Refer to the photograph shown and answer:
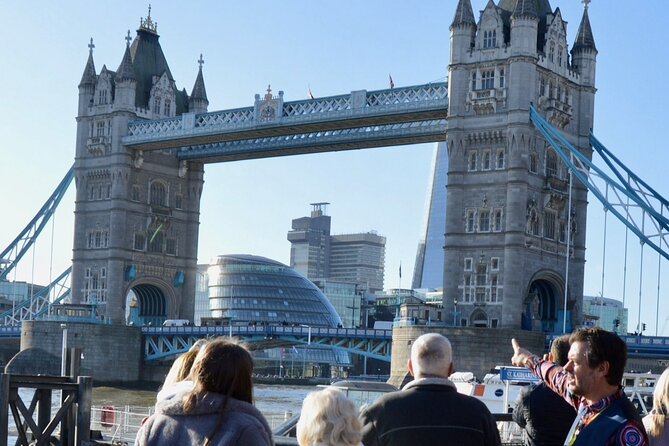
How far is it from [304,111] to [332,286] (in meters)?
110

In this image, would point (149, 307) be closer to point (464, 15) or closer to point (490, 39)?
point (464, 15)

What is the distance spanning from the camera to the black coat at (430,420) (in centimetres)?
819

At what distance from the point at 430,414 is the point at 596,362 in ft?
3.95

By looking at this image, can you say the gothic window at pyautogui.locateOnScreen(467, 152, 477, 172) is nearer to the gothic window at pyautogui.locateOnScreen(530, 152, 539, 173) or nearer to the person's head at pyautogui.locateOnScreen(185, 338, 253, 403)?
the gothic window at pyautogui.locateOnScreen(530, 152, 539, 173)

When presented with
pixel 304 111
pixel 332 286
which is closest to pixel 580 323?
pixel 304 111

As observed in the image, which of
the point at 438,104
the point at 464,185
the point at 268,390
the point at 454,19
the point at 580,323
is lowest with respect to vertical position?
the point at 268,390

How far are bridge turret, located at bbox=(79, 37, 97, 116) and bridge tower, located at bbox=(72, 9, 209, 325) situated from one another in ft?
0.20

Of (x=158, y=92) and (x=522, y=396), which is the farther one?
(x=158, y=92)

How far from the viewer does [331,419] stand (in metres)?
7.35

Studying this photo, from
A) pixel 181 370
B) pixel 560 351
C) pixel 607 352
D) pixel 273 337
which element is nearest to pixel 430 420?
pixel 607 352

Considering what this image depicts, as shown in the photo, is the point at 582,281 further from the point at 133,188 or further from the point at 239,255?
the point at 239,255

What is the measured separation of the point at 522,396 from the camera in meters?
9.70

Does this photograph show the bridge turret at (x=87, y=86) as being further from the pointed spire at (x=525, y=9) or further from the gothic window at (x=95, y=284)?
the pointed spire at (x=525, y=9)

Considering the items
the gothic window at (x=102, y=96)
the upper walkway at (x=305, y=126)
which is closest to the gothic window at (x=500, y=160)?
the upper walkway at (x=305, y=126)
